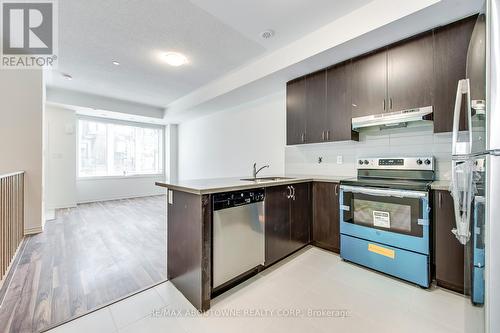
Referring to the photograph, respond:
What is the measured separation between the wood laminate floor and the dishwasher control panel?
110 centimetres

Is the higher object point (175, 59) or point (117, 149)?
point (175, 59)

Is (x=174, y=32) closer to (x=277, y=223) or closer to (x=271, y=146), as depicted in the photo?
(x=271, y=146)

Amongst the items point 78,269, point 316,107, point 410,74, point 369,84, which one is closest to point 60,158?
point 78,269

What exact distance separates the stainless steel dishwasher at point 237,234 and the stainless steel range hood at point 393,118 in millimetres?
1482

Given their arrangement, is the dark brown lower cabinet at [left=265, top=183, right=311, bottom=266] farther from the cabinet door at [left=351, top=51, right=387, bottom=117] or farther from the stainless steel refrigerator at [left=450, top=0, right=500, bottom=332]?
the stainless steel refrigerator at [left=450, top=0, right=500, bottom=332]

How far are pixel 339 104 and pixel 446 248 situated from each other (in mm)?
1870

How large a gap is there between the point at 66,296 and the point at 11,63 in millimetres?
3612

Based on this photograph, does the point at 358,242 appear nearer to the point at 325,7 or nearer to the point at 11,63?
the point at 325,7

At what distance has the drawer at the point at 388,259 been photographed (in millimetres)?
1964

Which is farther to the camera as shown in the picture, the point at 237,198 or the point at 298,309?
the point at 237,198

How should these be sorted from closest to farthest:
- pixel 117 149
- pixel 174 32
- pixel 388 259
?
pixel 388 259, pixel 174 32, pixel 117 149

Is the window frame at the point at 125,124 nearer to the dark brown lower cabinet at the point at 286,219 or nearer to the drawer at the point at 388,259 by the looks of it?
the dark brown lower cabinet at the point at 286,219

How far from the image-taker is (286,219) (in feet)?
8.17

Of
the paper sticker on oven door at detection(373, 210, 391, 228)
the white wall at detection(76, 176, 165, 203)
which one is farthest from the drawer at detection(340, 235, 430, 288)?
the white wall at detection(76, 176, 165, 203)
